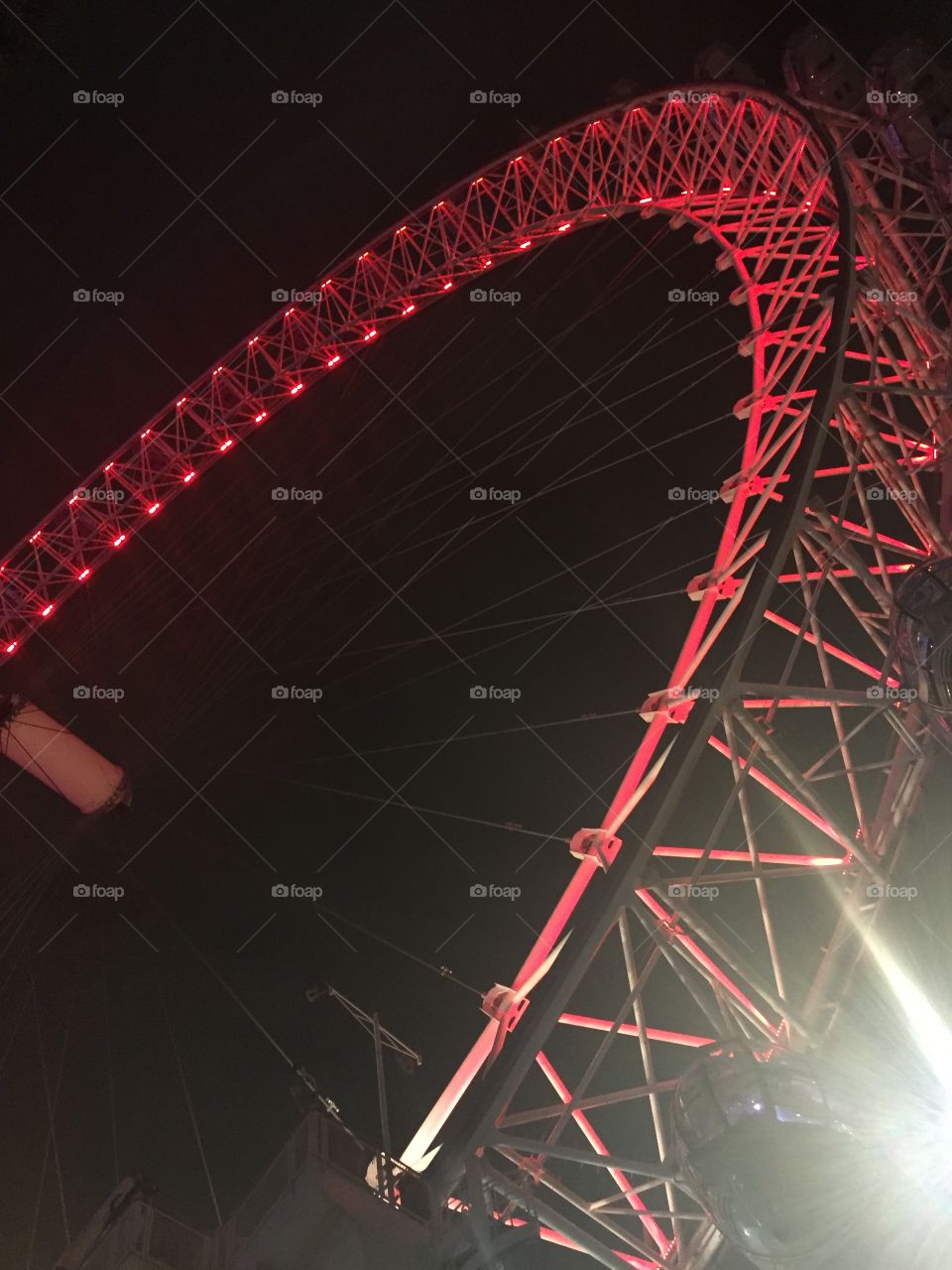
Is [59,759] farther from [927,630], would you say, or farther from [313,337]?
[927,630]

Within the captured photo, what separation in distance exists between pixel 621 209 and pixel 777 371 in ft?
21.6

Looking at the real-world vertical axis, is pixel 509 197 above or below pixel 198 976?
above

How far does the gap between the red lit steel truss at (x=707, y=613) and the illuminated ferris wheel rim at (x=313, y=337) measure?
0.25ft

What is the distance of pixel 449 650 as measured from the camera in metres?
26.1

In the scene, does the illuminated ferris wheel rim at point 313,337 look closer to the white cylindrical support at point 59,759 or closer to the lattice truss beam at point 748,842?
the white cylindrical support at point 59,759

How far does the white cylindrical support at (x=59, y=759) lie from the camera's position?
22.2m

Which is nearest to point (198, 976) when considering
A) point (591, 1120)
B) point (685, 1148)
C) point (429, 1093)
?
point (429, 1093)

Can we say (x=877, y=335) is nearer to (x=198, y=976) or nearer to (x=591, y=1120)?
(x=591, y=1120)

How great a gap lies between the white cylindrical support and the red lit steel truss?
7.35 feet

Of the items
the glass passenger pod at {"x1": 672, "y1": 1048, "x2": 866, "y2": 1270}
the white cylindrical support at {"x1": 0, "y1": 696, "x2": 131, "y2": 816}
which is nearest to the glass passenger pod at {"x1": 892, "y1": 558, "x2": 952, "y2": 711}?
the glass passenger pod at {"x1": 672, "y1": 1048, "x2": 866, "y2": 1270}

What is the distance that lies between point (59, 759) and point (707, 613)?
39.7 feet

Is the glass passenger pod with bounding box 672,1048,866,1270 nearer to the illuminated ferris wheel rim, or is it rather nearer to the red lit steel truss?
the red lit steel truss

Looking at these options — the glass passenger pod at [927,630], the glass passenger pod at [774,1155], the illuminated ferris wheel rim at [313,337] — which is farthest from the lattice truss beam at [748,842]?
the illuminated ferris wheel rim at [313,337]

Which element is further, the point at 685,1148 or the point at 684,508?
the point at 684,508
